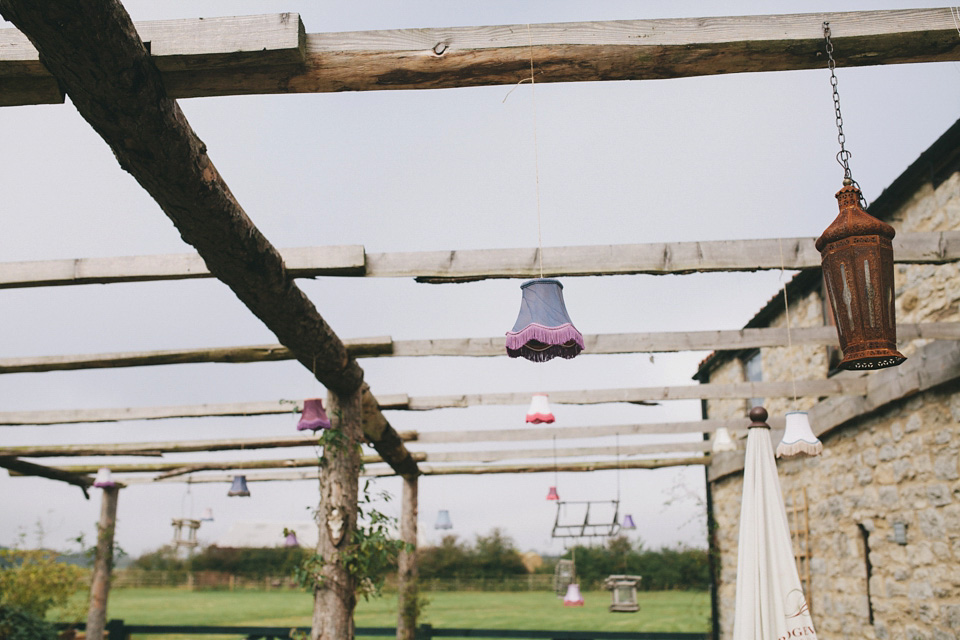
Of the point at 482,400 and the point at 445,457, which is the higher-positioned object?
the point at 482,400

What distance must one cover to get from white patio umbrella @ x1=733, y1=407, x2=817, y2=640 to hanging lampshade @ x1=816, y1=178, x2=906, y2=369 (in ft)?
4.57

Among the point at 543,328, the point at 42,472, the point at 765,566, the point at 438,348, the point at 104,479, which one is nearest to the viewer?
the point at 543,328

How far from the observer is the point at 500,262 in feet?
12.2

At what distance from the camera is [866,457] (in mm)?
6004

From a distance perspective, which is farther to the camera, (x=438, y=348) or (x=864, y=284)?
(x=438, y=348)

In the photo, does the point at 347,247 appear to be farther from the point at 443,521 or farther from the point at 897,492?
the point at 443,521

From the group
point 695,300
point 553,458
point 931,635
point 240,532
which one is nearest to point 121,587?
point 240,532

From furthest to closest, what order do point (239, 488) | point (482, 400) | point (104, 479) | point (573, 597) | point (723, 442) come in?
1. point (239, 488)
2. point (104, 479)
3. point (573, 597)
4. point (723, 442)
5. point (482, 400)

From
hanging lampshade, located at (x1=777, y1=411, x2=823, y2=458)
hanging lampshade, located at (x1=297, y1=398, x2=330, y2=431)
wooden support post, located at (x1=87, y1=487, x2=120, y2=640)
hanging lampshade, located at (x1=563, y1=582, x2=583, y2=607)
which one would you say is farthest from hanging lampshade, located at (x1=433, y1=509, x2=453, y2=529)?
hanging lampshade, located at (x1=777, y1=411, x2=823, y2=458)

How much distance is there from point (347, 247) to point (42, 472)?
272 inches

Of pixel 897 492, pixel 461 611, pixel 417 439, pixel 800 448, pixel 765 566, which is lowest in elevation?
pixel 461 611

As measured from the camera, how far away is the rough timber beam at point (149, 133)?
1.78 metres

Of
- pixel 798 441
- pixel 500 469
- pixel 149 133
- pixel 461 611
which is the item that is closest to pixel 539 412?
pixel 798 441

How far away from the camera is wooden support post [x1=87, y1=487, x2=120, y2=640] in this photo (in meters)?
9.34
